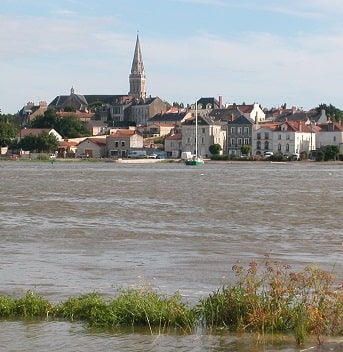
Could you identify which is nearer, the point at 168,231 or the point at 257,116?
the point at 168,231

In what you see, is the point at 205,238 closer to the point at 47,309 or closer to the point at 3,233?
the point at 3,233

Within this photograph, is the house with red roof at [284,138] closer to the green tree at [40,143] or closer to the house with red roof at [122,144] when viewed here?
the house with red roof at [122,144]

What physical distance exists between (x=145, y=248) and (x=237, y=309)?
956 centimetres

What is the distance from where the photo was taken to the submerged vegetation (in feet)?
35.1

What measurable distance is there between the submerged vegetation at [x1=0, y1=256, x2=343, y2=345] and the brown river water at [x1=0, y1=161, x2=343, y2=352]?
25cm

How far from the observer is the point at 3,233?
2405 centimetres

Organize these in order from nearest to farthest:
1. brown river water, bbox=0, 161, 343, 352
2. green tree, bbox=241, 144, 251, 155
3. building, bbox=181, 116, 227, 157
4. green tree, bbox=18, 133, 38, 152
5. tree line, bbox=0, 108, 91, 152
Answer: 1. brown river water, bbox=0, 161, 343, 352
2. green tree, bbox=241, 144, 251, 155
3. building, bbox=181, 116, 227, 157
4. tree line, bbox=0, 108, 91, 152
5. green tree, bbox=18, 133, 38, 152

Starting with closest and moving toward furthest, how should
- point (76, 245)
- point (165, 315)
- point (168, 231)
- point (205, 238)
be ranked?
point (165, 315) < point (76, 245) < point (205, 238) < point (168, 231)

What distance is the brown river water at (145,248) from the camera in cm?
1098

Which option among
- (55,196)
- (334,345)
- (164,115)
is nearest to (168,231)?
(334,345)

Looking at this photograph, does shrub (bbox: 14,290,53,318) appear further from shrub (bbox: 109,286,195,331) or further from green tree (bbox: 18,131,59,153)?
green tree (bbox: 18,131,59,153)

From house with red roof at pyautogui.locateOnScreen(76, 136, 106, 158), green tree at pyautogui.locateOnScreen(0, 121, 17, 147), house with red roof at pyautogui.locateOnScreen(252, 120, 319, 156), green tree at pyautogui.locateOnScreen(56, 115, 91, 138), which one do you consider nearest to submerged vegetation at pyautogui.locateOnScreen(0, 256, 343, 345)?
house with red roof at pyautogui.locateOnScreen(252, 120, 319, 156)

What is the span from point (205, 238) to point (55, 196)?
21742 mm

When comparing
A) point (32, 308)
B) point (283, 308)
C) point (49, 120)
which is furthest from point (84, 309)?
point (49, 120)
